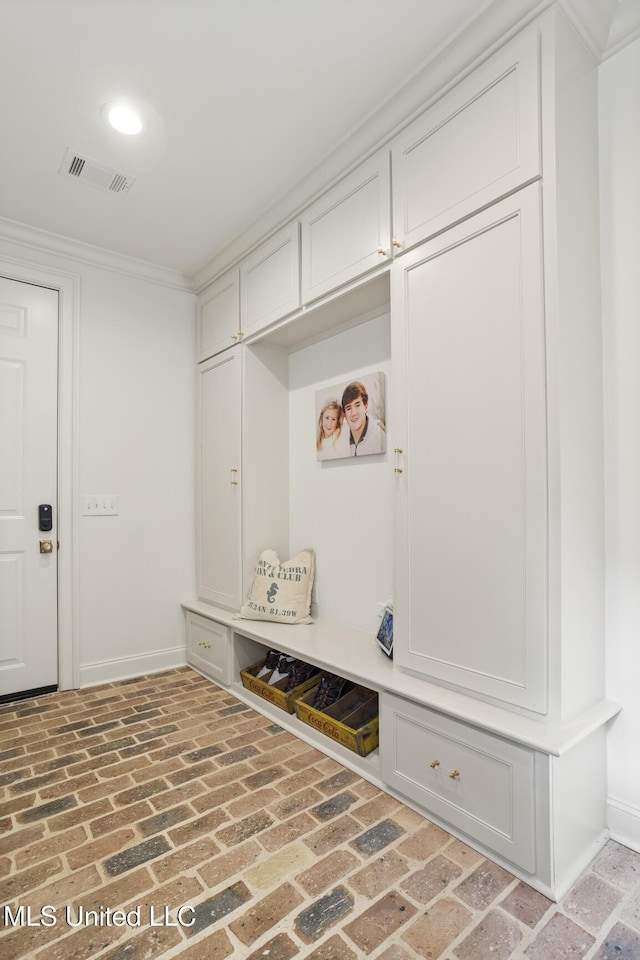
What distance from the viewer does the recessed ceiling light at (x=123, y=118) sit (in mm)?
1973

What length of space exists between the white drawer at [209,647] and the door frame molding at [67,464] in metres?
0.67

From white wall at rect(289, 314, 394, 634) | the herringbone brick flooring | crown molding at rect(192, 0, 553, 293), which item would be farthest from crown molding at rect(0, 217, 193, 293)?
the herringbone brick flooring

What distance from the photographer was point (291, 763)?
210 centimetres

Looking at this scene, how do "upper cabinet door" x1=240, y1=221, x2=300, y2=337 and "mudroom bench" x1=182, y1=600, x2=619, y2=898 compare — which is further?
"upper cabinet door" x1=240, y1=221, x2=300, y2=337

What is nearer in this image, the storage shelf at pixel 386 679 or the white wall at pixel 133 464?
the storage shelf at pixel 386 679

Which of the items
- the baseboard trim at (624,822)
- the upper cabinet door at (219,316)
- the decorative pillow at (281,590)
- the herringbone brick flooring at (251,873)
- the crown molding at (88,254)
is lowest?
the herringbone brick flooring at (251,873)

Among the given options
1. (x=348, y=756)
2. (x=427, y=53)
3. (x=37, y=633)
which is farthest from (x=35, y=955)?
(x=427, y=53)

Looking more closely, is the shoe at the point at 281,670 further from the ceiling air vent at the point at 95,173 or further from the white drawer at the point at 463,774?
the ceiling air vent at the point at 95,173

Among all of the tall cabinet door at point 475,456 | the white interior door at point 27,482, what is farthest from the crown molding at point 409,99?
the white interior door at point 27,482

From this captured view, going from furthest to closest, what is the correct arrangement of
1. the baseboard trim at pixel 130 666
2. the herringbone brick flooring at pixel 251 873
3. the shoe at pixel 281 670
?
the baseboard trim at pixel 130 666
the shoe at pixel 281 670
the herringbone brick flooring at pixel 251 873

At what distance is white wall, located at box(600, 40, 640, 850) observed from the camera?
162cm

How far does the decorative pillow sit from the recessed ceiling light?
2119mm

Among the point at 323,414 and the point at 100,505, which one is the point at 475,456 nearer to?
the point at 323,414

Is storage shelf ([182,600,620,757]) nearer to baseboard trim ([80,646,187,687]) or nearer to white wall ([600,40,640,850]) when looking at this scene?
white wall ([600,40,640,850])
